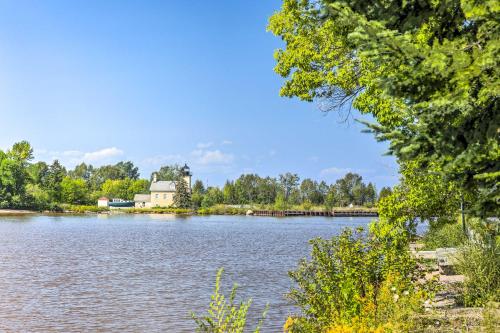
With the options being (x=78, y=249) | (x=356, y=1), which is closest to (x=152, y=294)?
(x=356, y=1)

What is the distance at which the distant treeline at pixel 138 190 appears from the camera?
4252 inches

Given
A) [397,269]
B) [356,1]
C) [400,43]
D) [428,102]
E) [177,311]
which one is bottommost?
[177,311]

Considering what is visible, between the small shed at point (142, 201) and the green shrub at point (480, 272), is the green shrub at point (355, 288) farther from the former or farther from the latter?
the small shed at point (142, 201)

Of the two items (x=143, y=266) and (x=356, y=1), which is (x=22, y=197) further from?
(x=356, y=1)

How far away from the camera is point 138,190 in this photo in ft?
557

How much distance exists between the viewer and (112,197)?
16950 centimetres

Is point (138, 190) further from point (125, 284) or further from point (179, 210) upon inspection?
point (125, 284)

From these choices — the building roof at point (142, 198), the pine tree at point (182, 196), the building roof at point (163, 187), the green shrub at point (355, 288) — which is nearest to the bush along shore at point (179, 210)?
the pine tree at point (182, 196)

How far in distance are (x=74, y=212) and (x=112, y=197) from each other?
49241mm

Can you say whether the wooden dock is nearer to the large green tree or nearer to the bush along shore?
the bush along shore

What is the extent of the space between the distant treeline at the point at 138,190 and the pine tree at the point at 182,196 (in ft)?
5.36

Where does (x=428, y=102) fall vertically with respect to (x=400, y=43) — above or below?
below

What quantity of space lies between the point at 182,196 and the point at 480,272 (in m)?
127

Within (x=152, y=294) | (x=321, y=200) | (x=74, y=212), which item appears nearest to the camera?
(x=152, y=294)
